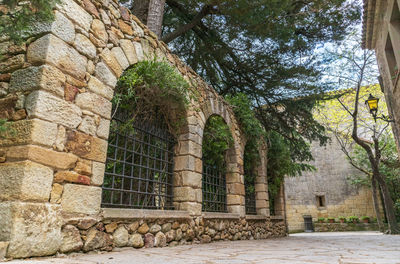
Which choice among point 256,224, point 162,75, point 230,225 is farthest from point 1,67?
point 256,224

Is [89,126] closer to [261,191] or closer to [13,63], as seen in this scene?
[13,63]

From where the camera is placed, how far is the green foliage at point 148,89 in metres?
3.39

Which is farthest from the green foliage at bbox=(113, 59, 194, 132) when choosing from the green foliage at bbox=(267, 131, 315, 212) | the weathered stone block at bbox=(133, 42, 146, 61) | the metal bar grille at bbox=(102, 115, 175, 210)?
the green foliage at bbox=(267, 131, 315, 212)

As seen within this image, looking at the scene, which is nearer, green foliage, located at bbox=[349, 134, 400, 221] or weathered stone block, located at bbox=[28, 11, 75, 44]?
weathered stone block, located at bbox=[28, 11, 75, 44]

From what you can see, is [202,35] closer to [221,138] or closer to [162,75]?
[221,138]

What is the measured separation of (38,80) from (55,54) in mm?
304

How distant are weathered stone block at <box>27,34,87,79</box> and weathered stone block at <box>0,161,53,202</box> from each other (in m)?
0.94

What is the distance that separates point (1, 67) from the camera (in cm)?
261

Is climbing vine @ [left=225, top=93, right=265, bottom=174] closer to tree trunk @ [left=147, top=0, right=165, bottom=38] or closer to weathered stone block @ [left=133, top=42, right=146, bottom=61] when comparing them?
tree trunk @ [left=147, top=0, right=165, bottom=38]

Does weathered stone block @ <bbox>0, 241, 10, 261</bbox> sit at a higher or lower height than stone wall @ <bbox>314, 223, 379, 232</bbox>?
higher

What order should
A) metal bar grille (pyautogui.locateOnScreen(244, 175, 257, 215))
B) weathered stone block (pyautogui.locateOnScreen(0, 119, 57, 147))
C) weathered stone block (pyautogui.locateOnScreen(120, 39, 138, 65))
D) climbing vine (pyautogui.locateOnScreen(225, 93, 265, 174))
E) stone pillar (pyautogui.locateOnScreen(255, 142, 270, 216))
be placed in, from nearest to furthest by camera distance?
weathered stone block (pyautogui.locateOnScreen(0, 119, 57, 147)) < weathered stone block (pyautogui.locateOnScreen(120, 39, 138, 65)) < climbing vine (pyautogui.locateOnScreen(225, 93, 265, 174)) < metal bar grille (pyautogui.locateOnScreen(244, 175, 257, 215)) < stone pillar (pyautogui.locateOnScreen(255, 142, 270, 216))

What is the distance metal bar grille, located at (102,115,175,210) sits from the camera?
360cm

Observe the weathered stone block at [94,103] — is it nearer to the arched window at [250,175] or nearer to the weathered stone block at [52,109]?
the weathered stone block at [52,109]

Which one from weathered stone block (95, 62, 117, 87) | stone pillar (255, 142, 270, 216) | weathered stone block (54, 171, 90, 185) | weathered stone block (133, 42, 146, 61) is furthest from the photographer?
stone pillar (255, 142, 270, 216)
